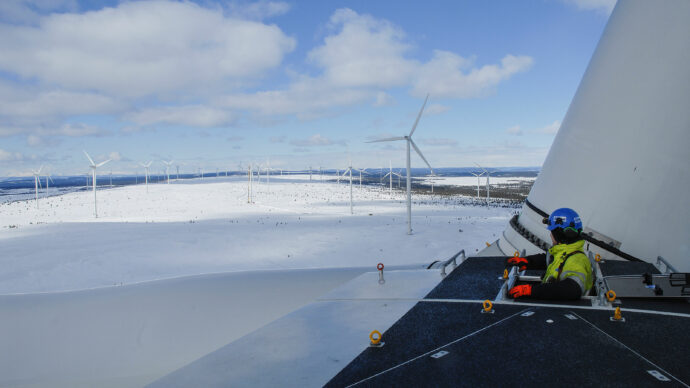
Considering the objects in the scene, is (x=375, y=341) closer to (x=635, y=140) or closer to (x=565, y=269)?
(x=565, y=269)

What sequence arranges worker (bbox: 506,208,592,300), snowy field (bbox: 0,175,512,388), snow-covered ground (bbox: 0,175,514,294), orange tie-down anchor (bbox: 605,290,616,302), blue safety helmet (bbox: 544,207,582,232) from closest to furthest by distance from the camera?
orange tie-down anchor (bbox: 605,290,616,302) < worker (bbox: 506,208,592,300) < blue safety helmet (bbox: 544,207,582,232) < snowy field (bbox: 0,175,512,388) < snow-covered ground (bbox: 0,175,514,294)

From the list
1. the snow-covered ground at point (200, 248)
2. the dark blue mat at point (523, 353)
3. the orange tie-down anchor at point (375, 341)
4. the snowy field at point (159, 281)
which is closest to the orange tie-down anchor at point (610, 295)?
the dark blue mat at point (523, 353)

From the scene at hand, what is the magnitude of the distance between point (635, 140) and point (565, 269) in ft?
9.92

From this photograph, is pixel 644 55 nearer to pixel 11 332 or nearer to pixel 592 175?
pixel 592 175

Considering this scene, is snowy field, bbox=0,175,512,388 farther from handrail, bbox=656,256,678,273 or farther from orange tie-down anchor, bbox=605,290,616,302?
handrail, bbox=656,256,678,273

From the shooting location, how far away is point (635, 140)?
6242mm

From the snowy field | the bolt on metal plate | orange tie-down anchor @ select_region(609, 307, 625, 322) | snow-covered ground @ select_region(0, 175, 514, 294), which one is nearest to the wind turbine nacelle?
orange tie-down anchor @ select_region(609, 307, 625, 322)

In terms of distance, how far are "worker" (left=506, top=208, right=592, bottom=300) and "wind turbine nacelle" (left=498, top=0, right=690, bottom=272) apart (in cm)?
201

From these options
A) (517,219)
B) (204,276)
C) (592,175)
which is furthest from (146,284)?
(592,175)

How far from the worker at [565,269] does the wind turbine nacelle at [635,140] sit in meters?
2.01

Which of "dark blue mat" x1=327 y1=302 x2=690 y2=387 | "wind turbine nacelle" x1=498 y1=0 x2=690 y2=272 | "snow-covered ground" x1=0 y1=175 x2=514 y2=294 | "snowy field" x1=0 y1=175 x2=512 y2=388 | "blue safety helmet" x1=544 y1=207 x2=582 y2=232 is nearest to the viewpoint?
"dark blue mat" x1=327 y1=302 x2=690 y2=387

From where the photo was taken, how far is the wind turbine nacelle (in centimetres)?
577

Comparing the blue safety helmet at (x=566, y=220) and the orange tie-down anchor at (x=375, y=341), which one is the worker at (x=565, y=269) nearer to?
the blue safety helmet at (x=566, y=220)

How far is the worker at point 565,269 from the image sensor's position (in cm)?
450
